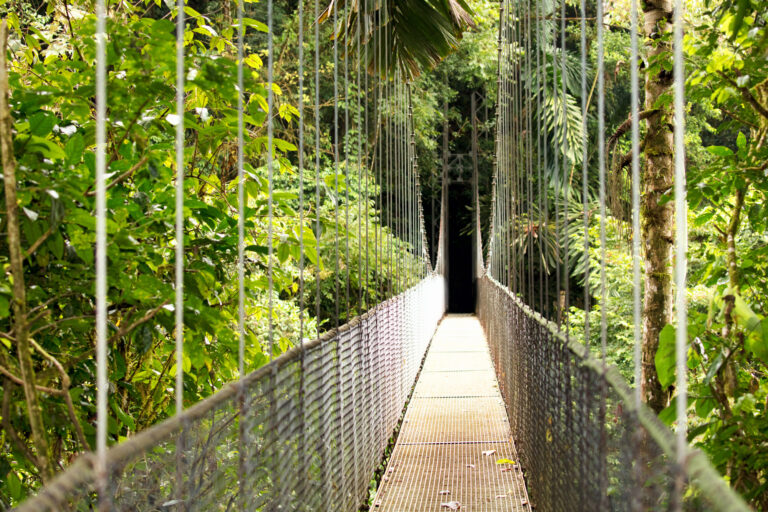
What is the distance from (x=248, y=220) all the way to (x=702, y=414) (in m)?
0.93

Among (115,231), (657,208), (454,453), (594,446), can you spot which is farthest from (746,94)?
(454,453)

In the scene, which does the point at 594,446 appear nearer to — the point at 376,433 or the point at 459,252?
the point at 376,433

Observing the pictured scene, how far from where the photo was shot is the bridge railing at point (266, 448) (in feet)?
2.51

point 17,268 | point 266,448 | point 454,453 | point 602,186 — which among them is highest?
point 602,186

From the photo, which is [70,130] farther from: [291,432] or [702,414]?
[702,414]

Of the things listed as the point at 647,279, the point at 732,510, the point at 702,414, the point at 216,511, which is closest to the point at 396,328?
the point at 647,279

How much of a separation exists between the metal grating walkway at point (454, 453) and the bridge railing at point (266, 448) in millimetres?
199

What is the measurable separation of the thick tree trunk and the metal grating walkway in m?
0.64

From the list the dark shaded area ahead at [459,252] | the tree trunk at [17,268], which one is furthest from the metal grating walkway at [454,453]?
the dark shaded area ahead at [459,252]

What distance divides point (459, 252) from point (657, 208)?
18.0 meters

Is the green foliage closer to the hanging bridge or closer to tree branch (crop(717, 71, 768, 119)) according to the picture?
the hanging bridge

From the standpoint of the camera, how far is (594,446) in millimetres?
1102

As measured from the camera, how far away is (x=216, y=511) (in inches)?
39.0

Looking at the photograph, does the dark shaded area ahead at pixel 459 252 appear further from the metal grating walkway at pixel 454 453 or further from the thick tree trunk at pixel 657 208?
the thick tree trunk at pixel 657 208
